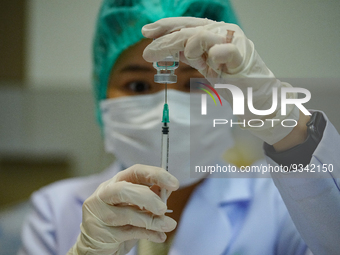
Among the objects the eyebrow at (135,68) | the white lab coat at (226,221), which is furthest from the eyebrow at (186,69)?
the white lab coat at (226,221)

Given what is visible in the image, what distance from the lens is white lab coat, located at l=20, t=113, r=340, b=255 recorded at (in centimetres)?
88

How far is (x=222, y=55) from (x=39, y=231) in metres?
1.08

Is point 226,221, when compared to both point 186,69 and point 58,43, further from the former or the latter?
point 58,43

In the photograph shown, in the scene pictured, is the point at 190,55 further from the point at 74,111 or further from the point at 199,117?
the point at 74,111

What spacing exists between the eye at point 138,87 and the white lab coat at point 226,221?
362 mm

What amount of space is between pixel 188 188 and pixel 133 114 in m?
0.40

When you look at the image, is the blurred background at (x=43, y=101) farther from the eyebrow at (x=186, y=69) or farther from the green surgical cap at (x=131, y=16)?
the eyebrow at (x=186, y=69)

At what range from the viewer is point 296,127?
85 centimetres

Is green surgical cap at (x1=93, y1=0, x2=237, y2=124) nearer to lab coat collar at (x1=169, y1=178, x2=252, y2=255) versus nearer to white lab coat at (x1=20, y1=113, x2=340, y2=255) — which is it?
white lab coat at (x1=20, y1=113, x2=340, y2=255)

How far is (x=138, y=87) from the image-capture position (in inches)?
43.6

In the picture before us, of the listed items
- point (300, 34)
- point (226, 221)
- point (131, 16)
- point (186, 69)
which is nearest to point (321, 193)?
point (226, 221)

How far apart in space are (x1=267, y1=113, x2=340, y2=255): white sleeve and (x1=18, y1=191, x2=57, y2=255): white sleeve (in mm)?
984

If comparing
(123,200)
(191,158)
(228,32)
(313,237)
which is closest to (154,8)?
(228,32)

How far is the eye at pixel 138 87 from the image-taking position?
1.10m
